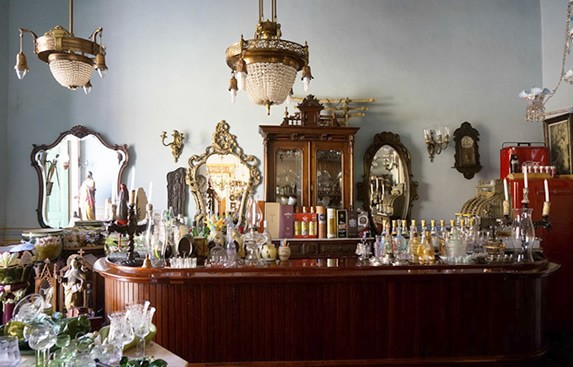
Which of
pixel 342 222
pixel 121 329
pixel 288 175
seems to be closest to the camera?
pixel 121 329

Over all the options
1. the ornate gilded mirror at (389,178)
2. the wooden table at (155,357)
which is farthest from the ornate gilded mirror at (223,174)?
the wooden table at (155,357)

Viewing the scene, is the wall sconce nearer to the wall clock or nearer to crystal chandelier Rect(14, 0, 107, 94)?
the wall clock

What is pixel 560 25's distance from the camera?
21.1 ft

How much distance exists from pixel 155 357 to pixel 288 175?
393 cm

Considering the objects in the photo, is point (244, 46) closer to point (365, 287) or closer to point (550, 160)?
point (365, 287)

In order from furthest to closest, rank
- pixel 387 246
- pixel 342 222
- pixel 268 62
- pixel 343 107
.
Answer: pixel 343 107 < pixel 342 222 < pixel 387 246 < pixel 268 62

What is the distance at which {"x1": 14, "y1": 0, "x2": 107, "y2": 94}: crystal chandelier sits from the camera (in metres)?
3.43

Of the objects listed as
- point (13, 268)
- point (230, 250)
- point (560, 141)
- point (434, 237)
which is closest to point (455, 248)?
point (434, 237)

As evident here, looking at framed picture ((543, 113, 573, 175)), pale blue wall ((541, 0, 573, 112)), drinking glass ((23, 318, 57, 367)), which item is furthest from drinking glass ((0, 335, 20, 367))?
pale blue wall ((541, 0, 573, 112))

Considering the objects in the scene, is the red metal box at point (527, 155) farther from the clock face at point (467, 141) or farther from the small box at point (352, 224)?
the small box at point (352, 224)

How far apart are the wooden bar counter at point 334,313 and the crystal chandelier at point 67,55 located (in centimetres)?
184

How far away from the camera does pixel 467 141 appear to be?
658 cm

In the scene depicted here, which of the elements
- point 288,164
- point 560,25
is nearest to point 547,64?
point 560,25

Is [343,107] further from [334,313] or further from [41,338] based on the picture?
[41,338]
